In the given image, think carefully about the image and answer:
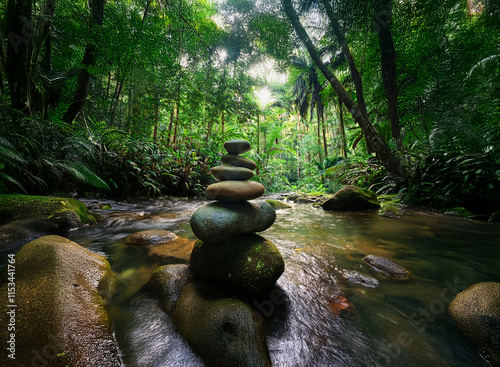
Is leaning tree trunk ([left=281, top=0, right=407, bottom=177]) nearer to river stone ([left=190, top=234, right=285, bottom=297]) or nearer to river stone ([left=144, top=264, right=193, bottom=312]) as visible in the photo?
river stone ([left=190, top=234, right=285, bottom=297])

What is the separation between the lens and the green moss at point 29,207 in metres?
2.94

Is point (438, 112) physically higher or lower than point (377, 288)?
higher

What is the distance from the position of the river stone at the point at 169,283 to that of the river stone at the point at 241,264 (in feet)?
0.40

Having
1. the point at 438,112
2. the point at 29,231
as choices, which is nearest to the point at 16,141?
the point at 29,231

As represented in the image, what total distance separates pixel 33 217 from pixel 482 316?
17.1 feet

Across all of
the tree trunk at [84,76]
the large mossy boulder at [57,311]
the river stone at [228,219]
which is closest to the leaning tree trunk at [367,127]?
the tree trunk at [84,76]

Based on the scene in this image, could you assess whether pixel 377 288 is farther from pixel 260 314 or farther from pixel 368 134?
pixel 368 134

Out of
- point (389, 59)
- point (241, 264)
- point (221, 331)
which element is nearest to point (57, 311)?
point (221, 331)

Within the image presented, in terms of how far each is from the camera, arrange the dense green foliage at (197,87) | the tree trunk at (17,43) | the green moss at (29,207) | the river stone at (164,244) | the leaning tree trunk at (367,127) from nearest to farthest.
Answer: the river stone at (164,244)
the green moss at (29,207)
the tree trunk at (17,43)
the dense green foliage at (197,87)
the leaning tree trunk at (367,127)

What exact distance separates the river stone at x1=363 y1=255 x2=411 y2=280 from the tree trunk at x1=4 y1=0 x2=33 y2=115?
745 cm

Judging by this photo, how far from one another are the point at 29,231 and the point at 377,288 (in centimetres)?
454

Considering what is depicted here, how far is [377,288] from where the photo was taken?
1.85m

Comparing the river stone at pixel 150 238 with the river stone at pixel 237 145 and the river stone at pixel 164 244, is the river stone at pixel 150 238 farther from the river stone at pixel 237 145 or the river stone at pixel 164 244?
the river stone at pixel 237 145

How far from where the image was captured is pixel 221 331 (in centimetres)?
121
